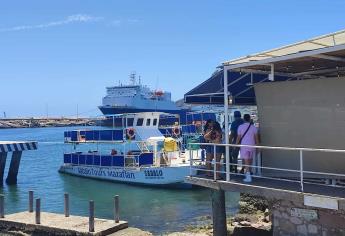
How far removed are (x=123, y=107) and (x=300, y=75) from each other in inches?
3829

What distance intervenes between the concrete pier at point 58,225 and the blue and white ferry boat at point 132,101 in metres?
92.6

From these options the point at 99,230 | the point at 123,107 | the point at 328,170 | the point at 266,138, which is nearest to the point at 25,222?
the point at 99,230

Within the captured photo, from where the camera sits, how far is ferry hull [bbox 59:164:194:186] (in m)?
29.9

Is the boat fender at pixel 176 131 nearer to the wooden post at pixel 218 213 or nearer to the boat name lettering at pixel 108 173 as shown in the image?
the boat name lettering at pixel 108 173

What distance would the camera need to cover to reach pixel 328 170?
41.7 ft

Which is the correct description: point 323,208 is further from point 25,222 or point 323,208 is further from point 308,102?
point 25,222

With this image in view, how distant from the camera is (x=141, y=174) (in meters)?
31.6

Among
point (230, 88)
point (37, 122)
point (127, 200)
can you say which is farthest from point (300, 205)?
point (37, 122)

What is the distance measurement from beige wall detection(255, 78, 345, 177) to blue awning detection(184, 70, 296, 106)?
1.44 m

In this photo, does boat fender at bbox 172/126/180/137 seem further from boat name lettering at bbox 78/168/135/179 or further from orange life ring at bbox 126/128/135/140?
boat name lettering at bbox 78/168/135/179

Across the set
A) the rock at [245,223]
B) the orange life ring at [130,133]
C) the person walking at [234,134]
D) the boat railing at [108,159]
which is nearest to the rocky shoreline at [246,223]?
the rock at [245,223]

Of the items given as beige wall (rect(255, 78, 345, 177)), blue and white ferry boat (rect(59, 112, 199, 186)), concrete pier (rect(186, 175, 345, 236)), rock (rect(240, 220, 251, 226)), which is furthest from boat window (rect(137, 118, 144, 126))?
concrete pier (rect(186, 175, 345, 236))

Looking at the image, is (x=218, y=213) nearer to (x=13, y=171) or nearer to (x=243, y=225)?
(x=243, y=225)

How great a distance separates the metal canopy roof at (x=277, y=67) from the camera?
11.7 m
